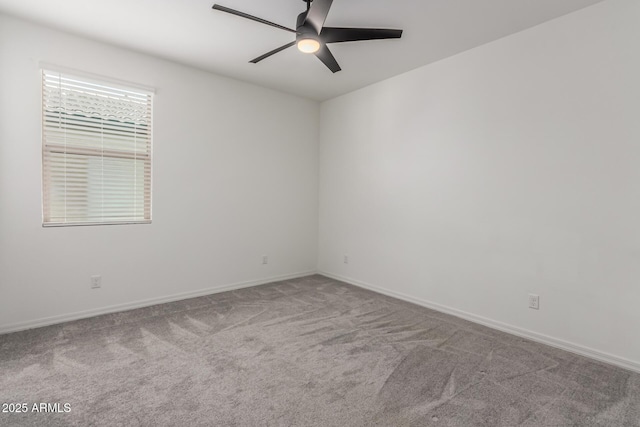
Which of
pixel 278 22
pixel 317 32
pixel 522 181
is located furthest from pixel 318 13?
pixel 522 181

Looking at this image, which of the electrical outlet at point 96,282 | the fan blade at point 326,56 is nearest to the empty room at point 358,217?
the electrical outlet at point 96,282

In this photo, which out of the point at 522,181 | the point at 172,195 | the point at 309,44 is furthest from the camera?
the point at 172,195

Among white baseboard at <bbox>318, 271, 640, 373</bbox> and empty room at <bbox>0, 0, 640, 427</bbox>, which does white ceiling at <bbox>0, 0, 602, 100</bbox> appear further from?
white baseboard at <bbox>318, 271, 640, 373</bbox>

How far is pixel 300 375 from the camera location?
2.20 m

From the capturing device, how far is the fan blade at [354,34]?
235 cm

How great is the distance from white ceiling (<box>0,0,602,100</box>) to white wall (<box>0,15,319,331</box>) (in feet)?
0.97

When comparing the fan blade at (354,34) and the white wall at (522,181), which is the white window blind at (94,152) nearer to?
the fan blade at (354,34)

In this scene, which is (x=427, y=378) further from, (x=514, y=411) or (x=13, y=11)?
(x=13, y=11)

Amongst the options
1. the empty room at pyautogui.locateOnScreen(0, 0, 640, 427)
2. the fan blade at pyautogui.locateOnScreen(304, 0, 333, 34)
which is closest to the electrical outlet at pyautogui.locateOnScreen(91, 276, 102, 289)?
the empty room at pyautogui.locateOnScreen(0, 0, 640, 427)

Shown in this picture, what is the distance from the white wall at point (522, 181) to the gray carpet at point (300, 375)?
411mm

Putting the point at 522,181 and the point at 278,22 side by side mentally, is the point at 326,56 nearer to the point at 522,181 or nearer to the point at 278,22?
the point at 278,22

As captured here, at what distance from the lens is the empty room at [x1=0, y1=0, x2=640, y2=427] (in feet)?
6.78

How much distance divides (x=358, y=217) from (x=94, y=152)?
308 centimetres

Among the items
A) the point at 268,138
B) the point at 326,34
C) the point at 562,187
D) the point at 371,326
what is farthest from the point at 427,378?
the point at 268,138
